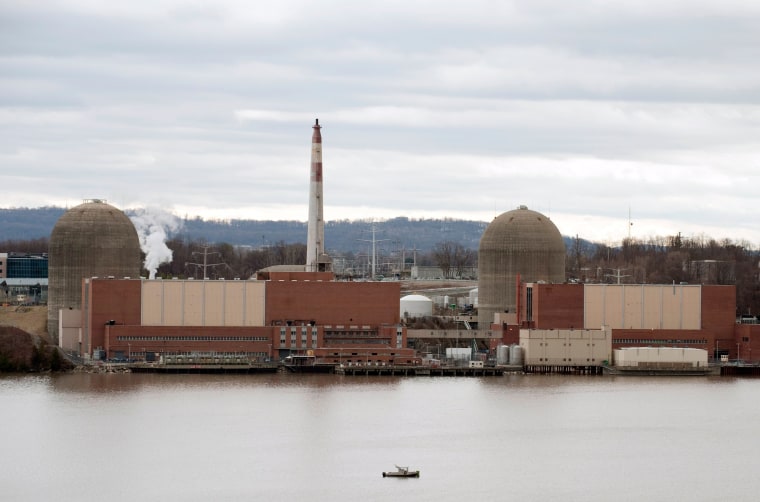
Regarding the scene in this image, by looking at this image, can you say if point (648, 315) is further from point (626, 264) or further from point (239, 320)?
point (626, 264)

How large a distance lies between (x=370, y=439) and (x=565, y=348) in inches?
978

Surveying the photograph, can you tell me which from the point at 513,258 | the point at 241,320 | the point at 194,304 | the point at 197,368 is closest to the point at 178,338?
the point at 194,304

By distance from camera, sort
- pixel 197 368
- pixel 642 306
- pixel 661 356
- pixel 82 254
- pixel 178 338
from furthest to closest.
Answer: pixel 82 254
pixel 642 306
pixel 178 338
pixel 661 356
pixel 197 368

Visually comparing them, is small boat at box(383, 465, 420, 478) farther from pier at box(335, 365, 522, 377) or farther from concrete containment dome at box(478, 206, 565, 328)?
concrete containment dome at box(478, 206, 565, 328)

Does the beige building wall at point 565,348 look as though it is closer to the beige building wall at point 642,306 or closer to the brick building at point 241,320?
the beige building wall at point 642,306

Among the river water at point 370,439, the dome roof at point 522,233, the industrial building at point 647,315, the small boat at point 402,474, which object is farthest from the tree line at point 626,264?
the small boat at point 402,474

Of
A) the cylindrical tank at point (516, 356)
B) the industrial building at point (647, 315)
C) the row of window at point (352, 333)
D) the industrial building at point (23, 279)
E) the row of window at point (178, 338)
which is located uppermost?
the industrial building at point (23, 279)

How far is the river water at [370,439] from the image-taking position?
1593 inches

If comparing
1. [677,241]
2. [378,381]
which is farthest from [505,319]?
[677,241]

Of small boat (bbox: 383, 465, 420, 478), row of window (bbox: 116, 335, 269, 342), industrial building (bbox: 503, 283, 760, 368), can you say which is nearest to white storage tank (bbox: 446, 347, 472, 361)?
industrial building (bbox: 503, 283, 760, 368)

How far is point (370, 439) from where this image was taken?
158ft

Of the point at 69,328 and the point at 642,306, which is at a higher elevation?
the point at 642,306

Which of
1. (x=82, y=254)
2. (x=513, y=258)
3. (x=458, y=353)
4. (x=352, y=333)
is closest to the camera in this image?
(x=352, y=333)

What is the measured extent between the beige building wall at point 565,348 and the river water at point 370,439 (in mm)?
5542
